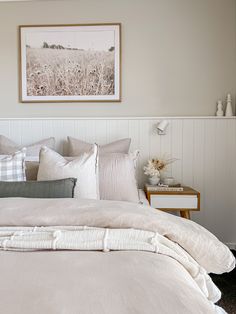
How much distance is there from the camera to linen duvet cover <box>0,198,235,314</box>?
783 millimetres

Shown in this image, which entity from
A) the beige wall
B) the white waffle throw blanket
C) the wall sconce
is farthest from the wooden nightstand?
the white waffle throw blanket

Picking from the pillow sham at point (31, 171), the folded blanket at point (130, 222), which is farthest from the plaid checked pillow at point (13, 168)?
the folded blanket at point (130, 222)

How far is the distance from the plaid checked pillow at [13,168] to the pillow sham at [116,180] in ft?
1.86

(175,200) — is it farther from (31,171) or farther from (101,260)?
(101,260)

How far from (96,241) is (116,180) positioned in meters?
Answer: 1.07

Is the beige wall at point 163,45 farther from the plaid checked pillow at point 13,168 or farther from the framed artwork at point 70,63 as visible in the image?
the plaid checked pillow at point 13,168

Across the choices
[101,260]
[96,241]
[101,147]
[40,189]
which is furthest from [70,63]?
[101,260]

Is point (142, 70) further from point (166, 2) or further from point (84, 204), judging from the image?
point (84, 204)

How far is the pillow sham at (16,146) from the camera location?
8.55 ft

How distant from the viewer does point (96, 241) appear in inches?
45.1

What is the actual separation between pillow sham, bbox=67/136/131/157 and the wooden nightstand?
0.49 m

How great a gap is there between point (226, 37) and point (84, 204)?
230 cm

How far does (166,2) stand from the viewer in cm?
285

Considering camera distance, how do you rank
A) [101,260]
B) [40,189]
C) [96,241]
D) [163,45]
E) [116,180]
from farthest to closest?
1. [163,45]
2. [116,180]
3. [40,189]
4. [96,241]
5. [101,260]
